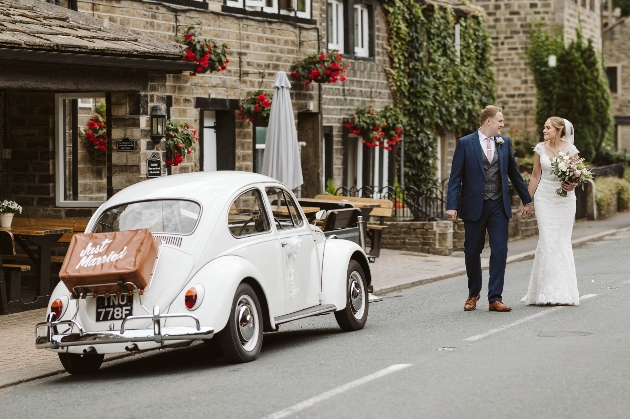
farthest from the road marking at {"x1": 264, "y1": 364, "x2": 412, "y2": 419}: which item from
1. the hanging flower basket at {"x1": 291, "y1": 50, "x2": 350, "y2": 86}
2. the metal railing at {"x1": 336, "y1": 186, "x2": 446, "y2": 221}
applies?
the hanging flower basket at {"x1": 291, "y1": 50, "x2": 350, "y2": 86}

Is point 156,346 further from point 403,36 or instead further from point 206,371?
point 403,36

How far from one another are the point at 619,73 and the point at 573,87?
19.2 meters

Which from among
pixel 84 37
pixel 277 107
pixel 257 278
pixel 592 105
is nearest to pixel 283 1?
pixel 277 107

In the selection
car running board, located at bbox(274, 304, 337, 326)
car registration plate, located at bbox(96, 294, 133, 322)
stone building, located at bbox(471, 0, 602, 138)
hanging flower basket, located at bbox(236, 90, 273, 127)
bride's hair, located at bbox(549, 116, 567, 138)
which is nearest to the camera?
car registration plate, located at bbox(96, 294, 133, 322)

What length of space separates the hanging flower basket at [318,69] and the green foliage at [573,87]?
1648 centimetres

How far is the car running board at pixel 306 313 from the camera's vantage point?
38.5 ft

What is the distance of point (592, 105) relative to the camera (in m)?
40.2

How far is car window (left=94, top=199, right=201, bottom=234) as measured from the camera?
11156mm

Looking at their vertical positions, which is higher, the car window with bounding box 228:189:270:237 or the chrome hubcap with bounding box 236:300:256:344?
the car window with bounding box 228:189:270:237

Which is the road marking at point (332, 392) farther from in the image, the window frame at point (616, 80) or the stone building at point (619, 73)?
the window frame at point (616, 80)

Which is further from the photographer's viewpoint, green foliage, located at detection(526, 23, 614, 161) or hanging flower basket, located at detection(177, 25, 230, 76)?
green foliage, located at detection(526, 23, 614, 161)

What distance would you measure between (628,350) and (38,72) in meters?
7.58

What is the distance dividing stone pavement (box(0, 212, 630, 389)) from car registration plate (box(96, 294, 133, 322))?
1.03m

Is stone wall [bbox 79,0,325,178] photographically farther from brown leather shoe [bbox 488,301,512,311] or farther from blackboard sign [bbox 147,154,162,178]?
brown leather shoe [bbox 488,301,512,311]
